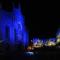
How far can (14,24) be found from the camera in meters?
43.1

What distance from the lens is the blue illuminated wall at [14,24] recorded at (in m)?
40.7

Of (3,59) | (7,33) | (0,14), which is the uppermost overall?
(0,14)

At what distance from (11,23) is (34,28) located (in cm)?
1050

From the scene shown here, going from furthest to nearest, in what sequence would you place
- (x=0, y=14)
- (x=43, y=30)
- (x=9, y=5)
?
(x=43, y=30)
(x=9, y=5)
(x=0, y=14)

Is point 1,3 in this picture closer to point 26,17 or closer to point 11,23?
point 11,23

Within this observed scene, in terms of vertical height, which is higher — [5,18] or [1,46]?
[5,18]

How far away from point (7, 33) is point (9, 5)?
4809 mm

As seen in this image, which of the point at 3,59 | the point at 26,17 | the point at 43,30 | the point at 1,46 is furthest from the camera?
the point at 43,30

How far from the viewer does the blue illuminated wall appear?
133ft

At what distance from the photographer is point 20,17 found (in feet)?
151

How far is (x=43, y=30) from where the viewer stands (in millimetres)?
53844

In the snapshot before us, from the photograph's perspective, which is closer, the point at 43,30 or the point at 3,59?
the point at 3,59

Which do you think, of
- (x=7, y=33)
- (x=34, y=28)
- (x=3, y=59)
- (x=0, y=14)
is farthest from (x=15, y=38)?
(x=3, y=59)

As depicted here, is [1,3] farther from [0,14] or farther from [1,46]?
[1,46]
